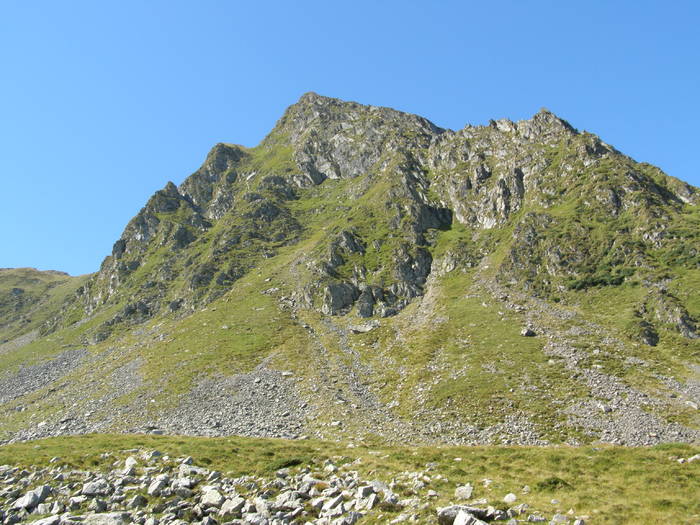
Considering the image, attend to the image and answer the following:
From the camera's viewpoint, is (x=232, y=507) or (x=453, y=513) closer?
(x=453, y=513)

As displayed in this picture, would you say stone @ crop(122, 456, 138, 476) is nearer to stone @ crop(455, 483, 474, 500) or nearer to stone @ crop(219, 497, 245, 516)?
stone @ crop(219, 497, 245, 516)

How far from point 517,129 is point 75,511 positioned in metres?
160

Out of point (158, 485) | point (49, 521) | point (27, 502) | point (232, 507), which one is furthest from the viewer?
point (158, 485)

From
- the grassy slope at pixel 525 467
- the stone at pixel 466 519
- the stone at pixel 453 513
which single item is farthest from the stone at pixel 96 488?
the stone at pixel 466 519

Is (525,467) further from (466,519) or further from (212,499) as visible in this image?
(212,499)

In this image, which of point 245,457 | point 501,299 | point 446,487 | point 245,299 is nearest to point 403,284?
point 501,299

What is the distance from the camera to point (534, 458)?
85.0 ft

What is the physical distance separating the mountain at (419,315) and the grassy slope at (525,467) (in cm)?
1792

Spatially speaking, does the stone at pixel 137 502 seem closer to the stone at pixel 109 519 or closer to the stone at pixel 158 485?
the stone at pixel 158 485

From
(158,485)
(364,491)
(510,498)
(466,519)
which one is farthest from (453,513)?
(158,485)

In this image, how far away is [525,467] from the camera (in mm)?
24125

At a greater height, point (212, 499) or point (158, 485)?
point (158, 485)

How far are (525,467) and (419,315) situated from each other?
223 ft

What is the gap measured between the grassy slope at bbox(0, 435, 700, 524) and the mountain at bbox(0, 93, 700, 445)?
58.8 ft
